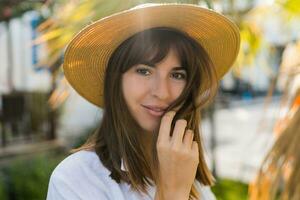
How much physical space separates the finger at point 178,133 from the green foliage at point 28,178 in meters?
3.66

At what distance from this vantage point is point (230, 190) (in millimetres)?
5617

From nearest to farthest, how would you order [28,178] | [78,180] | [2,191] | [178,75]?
[78,180], [178,75], [2,191], [28,178]

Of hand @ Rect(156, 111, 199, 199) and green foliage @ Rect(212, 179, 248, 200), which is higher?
hand @ Rect(156, 111, 199, 199)

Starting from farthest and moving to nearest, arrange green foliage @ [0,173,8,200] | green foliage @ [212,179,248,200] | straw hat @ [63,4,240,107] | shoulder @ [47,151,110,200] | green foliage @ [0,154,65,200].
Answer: green foliage @ [212,179,248,200], green foliage @ [0,154,65,200], green foliage @ [0,173,8,200], straw hat @ [63,4,240,107], shoulder @ [47,151,110,200]


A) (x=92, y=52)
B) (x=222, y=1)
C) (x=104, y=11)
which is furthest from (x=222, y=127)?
(x=92, y=52)

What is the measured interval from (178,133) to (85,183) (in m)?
0.26

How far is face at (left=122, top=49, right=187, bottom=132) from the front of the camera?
1374 mm

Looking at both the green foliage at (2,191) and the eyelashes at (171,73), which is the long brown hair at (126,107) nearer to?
the eyelashes at (171,73)

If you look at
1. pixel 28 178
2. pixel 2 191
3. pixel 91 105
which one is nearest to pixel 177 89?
pixel 2 191

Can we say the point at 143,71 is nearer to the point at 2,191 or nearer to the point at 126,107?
the point at 126,107

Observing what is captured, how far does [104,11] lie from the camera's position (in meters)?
2.40

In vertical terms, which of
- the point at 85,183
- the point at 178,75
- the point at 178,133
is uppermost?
the point at 178,75

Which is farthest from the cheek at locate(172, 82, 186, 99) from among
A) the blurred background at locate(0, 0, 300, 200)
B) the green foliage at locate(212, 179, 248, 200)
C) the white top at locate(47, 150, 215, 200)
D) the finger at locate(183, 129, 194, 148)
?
the green foliage at locate(212, 179, 248, 200)

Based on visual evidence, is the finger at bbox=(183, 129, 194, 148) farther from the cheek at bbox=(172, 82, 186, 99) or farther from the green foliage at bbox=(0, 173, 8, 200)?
the green foliage at bbox=(0, 173, 8, 200)
